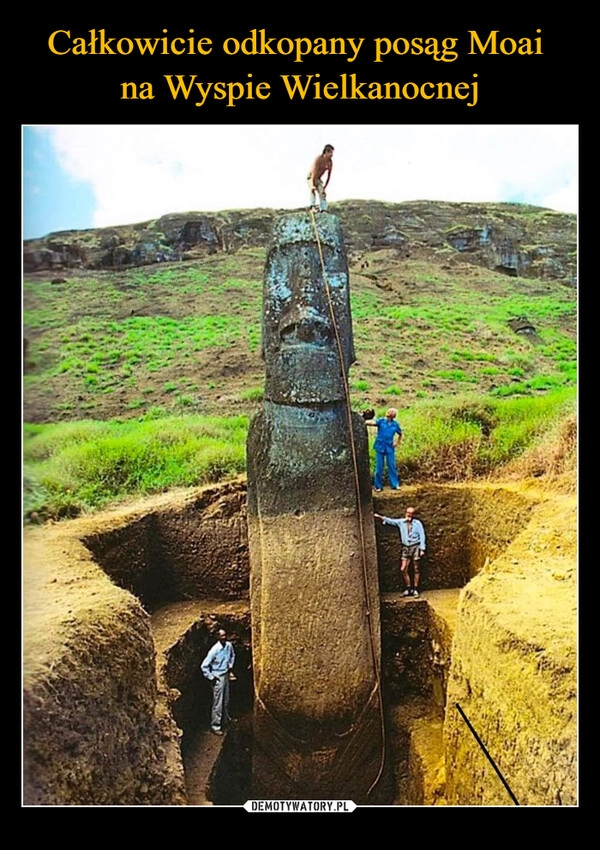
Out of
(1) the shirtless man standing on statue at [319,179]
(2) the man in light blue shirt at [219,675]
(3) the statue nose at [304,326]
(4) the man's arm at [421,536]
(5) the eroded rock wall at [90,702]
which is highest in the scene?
(1) the shirtless man standing on statue at [319,179]

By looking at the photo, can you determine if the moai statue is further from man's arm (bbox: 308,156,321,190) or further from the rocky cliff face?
the rocky cliff face

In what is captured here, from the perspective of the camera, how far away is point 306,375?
6234 millimetres

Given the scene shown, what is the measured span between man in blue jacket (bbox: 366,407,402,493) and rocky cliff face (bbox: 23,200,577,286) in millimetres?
2194

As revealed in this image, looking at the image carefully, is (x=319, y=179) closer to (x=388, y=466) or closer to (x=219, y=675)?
(x=388, y=466)

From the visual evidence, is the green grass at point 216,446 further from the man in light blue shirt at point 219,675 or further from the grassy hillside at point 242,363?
the man in light blue shirt at point 219,675

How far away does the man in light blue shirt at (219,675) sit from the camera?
689cm

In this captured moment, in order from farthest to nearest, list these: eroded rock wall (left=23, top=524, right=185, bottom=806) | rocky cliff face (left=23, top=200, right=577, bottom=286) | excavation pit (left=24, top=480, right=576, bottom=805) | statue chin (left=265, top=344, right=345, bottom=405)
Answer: rocky cliff face (left=23, top=200, right=577, bottom=286), statue chin (left=265, top=344, right=345, bottom=405), excavation pit (left=24, top=480, right=576, bottom=805), eroded rock wall (left=23, top=524, right=185, bottom=806)

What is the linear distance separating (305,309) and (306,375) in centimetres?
54

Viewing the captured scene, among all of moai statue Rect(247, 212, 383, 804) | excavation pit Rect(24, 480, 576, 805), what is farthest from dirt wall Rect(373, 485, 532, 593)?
moai statue Rect(247, 212, 383, 804)

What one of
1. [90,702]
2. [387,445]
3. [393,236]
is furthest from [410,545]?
[393,236]

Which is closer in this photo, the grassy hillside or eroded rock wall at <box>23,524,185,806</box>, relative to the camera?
eroded rock wall at <box>23,524,185,806</box>

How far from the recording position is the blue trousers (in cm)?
830

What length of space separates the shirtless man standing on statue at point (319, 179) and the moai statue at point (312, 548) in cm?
13

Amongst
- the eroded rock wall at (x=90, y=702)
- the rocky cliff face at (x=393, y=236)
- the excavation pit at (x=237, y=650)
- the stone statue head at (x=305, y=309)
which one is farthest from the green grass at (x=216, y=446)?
the stone statue head at (x=305, y=309)
